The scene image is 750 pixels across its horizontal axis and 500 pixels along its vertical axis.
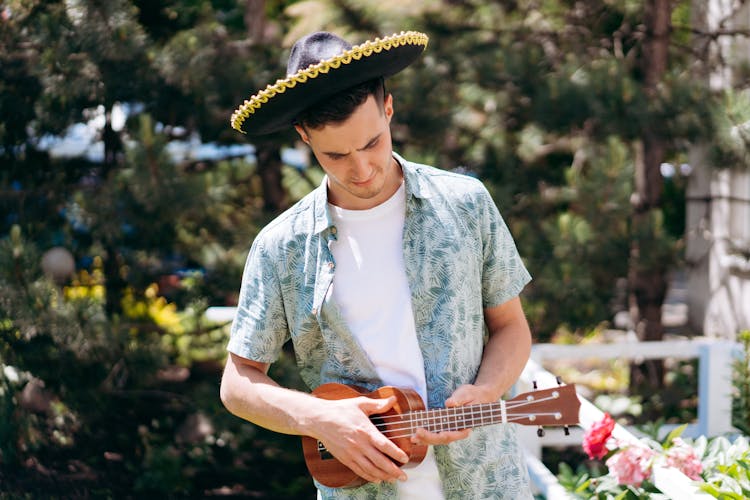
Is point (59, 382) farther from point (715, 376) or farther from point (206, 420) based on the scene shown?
point (715, 376)

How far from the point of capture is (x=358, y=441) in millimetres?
1703

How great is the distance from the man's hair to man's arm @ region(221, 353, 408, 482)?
1.78 feet

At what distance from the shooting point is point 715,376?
12.3 ft

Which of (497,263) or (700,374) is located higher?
(497,263)

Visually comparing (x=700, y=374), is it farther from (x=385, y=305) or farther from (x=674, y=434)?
(x=385, y=305)

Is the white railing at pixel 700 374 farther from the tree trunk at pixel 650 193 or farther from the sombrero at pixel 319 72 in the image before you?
the sombrero at pixel 319 72

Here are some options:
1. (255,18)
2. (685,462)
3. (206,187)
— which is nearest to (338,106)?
(685,462)

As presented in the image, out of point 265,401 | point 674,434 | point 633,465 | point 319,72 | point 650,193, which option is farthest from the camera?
point 650,193

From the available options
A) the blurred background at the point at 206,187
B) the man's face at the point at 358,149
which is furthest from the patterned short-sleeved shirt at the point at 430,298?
the blurred background at the point at 206,187

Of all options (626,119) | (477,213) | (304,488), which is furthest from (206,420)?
(477,213)

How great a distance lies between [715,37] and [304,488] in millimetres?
3428

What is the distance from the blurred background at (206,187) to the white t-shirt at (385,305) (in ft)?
7.80

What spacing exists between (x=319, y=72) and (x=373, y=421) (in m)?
0.70

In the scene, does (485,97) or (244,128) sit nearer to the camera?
(244,128)
